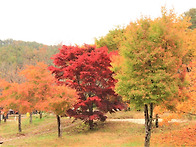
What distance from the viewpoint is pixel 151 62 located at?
1334 cm

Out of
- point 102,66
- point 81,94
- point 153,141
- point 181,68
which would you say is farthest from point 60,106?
point 181,68

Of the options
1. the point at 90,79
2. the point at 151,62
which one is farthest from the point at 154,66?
the point at 90,79

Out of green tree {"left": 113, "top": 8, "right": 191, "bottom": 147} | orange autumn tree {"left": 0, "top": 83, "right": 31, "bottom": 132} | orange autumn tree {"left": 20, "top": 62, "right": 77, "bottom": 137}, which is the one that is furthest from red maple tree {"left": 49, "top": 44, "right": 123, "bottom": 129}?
green tree {"left": 113, "top": 8, "right": 191, "bottom": 147}

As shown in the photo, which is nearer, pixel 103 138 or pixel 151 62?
pixel 151 62

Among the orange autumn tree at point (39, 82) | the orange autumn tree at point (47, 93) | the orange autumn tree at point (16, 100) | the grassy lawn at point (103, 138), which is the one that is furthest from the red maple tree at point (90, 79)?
the orange autumn tree at point (16, 100)

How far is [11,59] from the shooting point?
8238 centimetres

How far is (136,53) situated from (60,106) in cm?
1107

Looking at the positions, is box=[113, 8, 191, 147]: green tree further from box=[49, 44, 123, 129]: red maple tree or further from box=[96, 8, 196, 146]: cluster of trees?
box=[49, 44, 123, 129]: red maple tree

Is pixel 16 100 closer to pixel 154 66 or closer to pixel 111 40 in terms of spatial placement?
pixel 154 66

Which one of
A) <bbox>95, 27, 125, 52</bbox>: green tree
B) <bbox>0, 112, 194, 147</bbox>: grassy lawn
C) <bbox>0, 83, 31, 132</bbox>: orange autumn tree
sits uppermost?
<bbox>95, 27, 125, 52</bbox>: green tree

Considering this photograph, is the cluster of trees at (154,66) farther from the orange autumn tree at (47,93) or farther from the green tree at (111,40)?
the green tree at (111,40)

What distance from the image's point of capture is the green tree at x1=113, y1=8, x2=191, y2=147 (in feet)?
42.2

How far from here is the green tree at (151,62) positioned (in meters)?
12.9

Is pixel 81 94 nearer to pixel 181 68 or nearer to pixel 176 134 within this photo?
pixel 176 134
